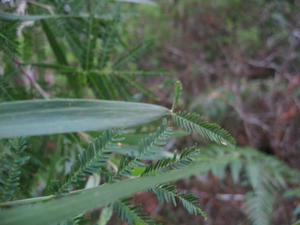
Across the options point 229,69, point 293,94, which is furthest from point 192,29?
point 293,94

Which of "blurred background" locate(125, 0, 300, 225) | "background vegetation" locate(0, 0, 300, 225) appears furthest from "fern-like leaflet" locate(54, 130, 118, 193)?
"blurred background" locate(125, 0, 300, 225)

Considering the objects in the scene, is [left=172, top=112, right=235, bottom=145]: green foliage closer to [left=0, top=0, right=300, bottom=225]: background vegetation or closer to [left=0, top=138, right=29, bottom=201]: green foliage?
[left=0, top=0, right=300, bottom=225]: background vegetation

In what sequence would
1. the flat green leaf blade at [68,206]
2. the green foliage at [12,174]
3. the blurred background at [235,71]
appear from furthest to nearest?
the blurred background at [235,71] → the green foliage at [12,174] → the flat green leaf blade at [68,206]

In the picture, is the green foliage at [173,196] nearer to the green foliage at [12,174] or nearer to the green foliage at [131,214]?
the green foliage at [131,214]

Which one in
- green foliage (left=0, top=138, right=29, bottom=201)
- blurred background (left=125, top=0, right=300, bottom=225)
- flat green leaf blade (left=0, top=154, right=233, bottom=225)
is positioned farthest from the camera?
blurred background (left=125, top=0, right=300, bottom=225)

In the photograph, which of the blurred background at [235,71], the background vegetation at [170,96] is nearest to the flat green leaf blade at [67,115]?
the background vegetation at [170,96]

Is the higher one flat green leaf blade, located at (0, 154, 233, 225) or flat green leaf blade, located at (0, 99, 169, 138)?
flat green leaf blade, located at (0, 99, 169, 138)
